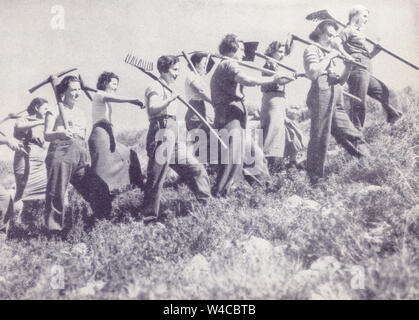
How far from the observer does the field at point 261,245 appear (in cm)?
369

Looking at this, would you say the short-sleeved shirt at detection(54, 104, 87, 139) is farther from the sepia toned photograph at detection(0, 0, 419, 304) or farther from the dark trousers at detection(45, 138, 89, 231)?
the dark trousers at detection(45, 138, 89, 231)

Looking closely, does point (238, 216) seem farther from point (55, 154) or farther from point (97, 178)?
point (55, 154)

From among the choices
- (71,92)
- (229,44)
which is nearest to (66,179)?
(71,92)

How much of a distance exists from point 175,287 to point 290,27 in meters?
4.30

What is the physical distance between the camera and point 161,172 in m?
5.07

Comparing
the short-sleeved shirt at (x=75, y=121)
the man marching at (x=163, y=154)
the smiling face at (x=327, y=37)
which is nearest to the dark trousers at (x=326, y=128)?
the smiling face at (x=327, y=37)

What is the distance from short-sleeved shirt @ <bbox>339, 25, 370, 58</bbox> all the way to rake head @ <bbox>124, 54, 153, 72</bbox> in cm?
294

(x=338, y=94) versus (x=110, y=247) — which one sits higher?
(x=338, y=94)

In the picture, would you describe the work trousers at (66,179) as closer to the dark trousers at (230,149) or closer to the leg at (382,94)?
the dark trousers at (230,149)

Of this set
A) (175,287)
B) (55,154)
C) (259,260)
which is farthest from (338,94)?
(55,154)

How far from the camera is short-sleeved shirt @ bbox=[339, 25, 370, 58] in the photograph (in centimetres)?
577

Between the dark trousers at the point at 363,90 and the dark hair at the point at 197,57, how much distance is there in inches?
90.9

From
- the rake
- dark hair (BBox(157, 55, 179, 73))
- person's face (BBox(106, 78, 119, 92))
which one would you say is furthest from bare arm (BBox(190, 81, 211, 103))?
person's face (BBox(106, 78, 119, 92))

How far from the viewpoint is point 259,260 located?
153 inches
